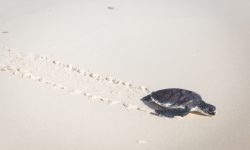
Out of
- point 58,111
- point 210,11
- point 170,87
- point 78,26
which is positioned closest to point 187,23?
point 210,11

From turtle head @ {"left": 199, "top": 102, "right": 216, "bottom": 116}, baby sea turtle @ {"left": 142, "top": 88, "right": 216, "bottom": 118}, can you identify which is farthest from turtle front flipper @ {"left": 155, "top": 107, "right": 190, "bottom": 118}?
turtle head @ {"left": 199, "top": 102, "right": 216, "bottom": 116}

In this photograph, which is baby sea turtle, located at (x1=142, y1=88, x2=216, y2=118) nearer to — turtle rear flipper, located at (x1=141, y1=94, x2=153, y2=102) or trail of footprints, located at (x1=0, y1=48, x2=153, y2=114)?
turtle rear flipper, located at (x1=141, y1=94, x2=153, y2=102)

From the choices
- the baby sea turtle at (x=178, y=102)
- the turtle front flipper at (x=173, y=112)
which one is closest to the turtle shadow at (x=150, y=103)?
the baby sea turtle at (x=178, y=102)

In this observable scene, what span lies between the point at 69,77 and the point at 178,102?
4.57ft

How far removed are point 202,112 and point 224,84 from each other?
79 cm

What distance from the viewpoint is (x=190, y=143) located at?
3.92 meters

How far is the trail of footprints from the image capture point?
475 cm

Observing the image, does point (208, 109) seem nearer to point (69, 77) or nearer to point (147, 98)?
point (147, 98)

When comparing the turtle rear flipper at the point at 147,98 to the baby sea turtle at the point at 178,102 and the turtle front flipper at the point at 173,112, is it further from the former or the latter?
the turtle front flipper at the point at 173,112

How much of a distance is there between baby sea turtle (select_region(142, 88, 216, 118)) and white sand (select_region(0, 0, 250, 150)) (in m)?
0.09

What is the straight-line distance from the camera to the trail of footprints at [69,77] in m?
4.75

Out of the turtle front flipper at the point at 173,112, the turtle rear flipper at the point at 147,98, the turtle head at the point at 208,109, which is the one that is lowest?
the turtle front flipper at the point at 173,112

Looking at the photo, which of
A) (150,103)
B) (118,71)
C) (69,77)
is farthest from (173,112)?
(69,77)

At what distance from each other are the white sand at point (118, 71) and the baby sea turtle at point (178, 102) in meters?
0.09
